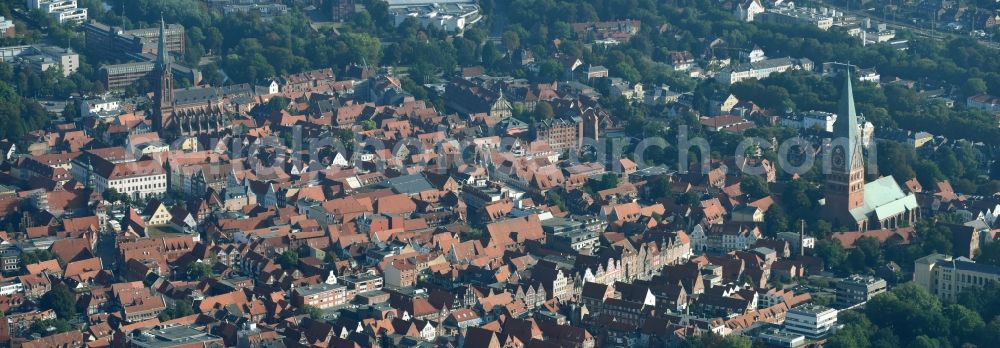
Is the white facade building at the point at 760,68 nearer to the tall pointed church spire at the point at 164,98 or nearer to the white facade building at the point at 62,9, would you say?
the tall pointed church spire at the point at 164,98

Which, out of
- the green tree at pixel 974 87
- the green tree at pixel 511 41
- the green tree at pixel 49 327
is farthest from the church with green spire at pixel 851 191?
the green tree at pixel 511 41

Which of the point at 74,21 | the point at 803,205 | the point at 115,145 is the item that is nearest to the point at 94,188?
the point at 115,145

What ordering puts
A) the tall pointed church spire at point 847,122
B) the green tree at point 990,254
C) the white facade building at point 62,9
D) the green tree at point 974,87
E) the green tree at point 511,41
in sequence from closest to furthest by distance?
the green tree at point 990,254
the tall pointed church spire at point 847,122
the green tree at point 974,87
the green tree at point 511,41
the white facade building at point 62,9

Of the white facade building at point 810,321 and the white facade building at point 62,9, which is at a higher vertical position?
the white facade building at point 810,321

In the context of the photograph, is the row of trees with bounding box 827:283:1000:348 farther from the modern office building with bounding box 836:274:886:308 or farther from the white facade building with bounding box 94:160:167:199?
the white facade building with bounding box 94:160:167:199

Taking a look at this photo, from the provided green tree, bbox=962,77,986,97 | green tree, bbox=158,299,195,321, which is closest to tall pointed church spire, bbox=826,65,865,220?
green tree, bbox=962,77,986,97

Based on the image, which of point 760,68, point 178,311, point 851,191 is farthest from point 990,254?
point 760,68

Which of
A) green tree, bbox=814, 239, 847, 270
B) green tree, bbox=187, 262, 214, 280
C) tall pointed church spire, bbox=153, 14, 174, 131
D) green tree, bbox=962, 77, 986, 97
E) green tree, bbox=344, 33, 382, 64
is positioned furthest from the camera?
green tree, bbox=344, 33, 382, 64

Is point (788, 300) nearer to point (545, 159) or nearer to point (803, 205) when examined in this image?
point (803, 205)
